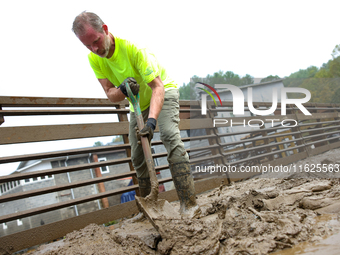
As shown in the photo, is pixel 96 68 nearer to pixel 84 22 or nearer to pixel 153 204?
pixel 84 22

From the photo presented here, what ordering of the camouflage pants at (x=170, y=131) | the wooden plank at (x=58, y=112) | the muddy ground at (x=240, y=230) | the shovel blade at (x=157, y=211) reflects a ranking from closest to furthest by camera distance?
the muddy ground at (x=240, y=230) → the shovel blade at (x=157, y=211) → the camouflage pants at (x=170, y=131) → the wooden plank at (x=58, y=112)

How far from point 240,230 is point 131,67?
152cm

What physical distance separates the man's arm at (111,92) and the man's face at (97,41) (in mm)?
335

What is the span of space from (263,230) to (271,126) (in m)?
4.51

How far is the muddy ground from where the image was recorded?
4.76 ft

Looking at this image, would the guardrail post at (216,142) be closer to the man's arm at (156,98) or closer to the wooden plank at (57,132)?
the wooden plank at (57,132)

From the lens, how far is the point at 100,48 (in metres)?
1.96

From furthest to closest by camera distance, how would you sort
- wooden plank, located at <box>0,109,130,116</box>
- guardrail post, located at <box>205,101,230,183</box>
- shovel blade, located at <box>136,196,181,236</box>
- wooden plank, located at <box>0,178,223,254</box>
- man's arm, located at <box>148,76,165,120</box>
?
guardrail post, located at <box>205,101,230,183</box> → wooden plank, located at <box>0,109,130,116</box> → wooden plank, located at <box>0,178,223,254</box> → man's arm, located at <box>148,76,165,120</box> → shovel blade, located at <box>136,196,181,236</box>

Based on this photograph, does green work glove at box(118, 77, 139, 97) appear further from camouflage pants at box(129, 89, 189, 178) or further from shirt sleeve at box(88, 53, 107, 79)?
shirt sleeve at box(88, 53, 107, 79)

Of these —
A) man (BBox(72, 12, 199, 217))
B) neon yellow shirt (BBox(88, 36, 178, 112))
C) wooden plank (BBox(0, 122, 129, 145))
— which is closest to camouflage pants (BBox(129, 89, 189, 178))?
man (BBox(72, 12, 199, 217))

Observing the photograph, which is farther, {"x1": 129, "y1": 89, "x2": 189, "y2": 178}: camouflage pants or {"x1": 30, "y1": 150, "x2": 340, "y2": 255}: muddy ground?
{"x1": 129, "y1": 89, "x2": 189, "y2": 178}: camouflage pants

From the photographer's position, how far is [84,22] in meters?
1.86

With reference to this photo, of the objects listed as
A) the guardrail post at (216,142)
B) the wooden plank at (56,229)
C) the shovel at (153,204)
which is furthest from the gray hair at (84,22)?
the guardrail post at (216,142)

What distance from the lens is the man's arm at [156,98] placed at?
1.97 meters
